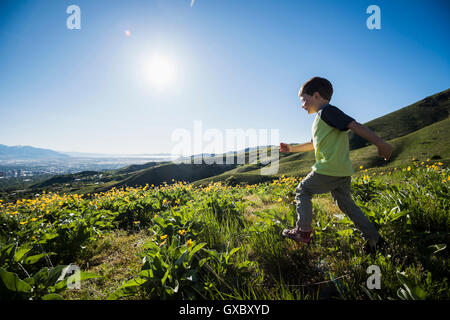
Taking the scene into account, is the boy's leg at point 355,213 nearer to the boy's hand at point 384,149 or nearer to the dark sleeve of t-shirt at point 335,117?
the boy's hand at point 384,149

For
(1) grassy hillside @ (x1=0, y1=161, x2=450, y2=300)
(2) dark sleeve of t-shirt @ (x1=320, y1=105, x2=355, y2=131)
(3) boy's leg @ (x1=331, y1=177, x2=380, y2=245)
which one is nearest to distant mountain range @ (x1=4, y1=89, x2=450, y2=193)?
(1) grassy hillside @ (x1=0, y1=161, x2=450, y2=300)

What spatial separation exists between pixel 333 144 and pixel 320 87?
0.93m

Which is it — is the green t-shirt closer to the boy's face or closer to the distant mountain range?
the boy's face

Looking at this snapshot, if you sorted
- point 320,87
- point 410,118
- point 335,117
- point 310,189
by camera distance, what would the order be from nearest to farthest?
point 335,117 < point 310,189 < point 320,87 < point 410,118

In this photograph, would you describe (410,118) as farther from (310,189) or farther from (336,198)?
(310,189)

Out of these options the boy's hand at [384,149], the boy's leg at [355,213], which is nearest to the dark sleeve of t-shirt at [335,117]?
the boy's hand at [384,149]

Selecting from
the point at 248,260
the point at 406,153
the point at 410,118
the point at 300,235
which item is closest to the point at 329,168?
the point at 300,235

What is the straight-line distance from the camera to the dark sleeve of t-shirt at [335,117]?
242 cm

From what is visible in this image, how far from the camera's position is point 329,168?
257 cm

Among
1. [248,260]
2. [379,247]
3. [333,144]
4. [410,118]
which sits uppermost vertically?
[410,118]

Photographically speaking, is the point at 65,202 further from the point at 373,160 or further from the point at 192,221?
the point at 373,160

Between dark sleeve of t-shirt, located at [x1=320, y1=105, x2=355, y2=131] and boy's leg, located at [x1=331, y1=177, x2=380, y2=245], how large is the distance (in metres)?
0.81

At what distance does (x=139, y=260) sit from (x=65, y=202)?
514 cm
